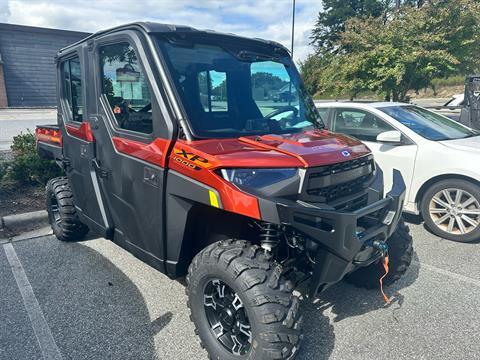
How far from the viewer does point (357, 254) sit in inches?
89.9

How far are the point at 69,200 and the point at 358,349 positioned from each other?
10.9 feet

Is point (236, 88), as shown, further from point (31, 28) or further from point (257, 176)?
point (31, 28)

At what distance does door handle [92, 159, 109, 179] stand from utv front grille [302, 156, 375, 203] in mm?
1778

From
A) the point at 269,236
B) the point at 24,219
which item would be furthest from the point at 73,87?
the point at 269,236

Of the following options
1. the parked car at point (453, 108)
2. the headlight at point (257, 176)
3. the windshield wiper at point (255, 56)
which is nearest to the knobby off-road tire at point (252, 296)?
the headlight at point (257, 176)

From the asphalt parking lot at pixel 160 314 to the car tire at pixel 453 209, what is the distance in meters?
0.45

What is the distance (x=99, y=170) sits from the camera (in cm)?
321

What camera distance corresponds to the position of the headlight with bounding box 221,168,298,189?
7.16 feet

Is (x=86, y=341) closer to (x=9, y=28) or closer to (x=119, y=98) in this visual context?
(x=119, y=98)

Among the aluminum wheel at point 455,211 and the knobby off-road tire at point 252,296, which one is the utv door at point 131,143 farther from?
the aluminum wheel at point 455,211

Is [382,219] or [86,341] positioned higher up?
[382,219]

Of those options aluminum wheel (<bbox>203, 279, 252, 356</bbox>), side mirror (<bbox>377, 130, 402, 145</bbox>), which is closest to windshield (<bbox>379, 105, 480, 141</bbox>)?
side mirror (<bbox>377, 130, 402, 145</bbox>)

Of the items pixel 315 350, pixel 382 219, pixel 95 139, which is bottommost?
pixel 315 350

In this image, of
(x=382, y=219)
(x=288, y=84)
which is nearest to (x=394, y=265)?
(x=382, y=219)
